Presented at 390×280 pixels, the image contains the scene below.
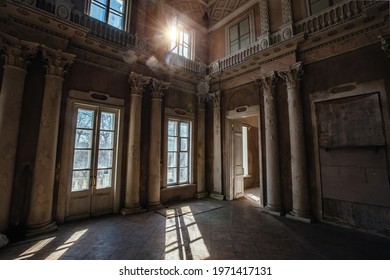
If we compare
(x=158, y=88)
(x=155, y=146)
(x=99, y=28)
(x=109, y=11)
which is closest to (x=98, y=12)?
(x=109, y=11)

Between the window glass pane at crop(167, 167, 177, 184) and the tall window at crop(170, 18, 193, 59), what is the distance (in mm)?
4368

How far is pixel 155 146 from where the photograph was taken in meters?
5.79

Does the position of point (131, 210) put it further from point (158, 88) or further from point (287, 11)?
point (287, 11)

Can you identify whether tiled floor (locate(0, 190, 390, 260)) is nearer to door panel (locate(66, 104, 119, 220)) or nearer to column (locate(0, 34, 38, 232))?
door panel (locate(66, 104, 119, 220))

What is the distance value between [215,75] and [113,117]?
4037mm

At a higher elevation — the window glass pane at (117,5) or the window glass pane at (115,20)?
the window glass pane at (117,5)

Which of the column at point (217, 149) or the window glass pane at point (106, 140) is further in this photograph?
the column at point (217, 149)

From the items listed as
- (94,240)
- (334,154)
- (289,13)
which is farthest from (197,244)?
(289,13)

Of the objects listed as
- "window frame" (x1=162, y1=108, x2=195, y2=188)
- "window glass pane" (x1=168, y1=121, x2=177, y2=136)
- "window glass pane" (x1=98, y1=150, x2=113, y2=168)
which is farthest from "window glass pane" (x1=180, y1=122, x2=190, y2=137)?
"window glass pane" (x1=98, y1=150, x2=113, y2=168)

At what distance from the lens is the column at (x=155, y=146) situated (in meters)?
5.62

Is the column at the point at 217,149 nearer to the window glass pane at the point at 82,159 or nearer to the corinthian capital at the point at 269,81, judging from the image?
the corinthian capital at the point at 269,81

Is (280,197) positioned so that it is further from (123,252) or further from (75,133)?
(75,133)

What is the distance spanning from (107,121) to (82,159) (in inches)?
47.4

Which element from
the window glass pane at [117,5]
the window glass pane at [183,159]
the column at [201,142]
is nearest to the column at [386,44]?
the column at [201,142]
